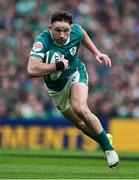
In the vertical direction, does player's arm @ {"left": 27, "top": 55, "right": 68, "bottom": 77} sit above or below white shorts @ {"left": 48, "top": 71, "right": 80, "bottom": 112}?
above

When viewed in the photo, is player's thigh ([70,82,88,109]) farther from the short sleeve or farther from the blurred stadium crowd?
the blurred stadium crowd

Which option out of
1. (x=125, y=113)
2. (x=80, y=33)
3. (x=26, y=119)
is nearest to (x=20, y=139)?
(x=26, y=119)

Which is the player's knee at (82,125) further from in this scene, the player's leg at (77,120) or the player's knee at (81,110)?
the player's knee at (81,110)

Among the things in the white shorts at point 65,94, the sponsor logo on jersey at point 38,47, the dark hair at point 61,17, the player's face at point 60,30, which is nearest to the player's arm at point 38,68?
the sponsor logo on jersey at point 38,47

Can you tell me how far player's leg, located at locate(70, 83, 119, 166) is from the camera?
10188mm

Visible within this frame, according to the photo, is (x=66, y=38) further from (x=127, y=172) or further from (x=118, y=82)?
(x=118, y=82)

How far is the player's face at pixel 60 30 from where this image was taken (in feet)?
33.5

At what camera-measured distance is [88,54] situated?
68.4 ft

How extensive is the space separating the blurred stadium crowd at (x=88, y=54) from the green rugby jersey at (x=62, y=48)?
8676mm

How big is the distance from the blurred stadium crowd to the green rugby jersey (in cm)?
868

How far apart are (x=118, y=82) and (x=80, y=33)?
9.48 meters

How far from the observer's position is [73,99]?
1043cm

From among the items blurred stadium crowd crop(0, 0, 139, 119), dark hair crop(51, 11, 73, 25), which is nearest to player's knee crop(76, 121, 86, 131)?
dark hair crop(51, 11, 73, 25)

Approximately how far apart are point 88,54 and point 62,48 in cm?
1025
